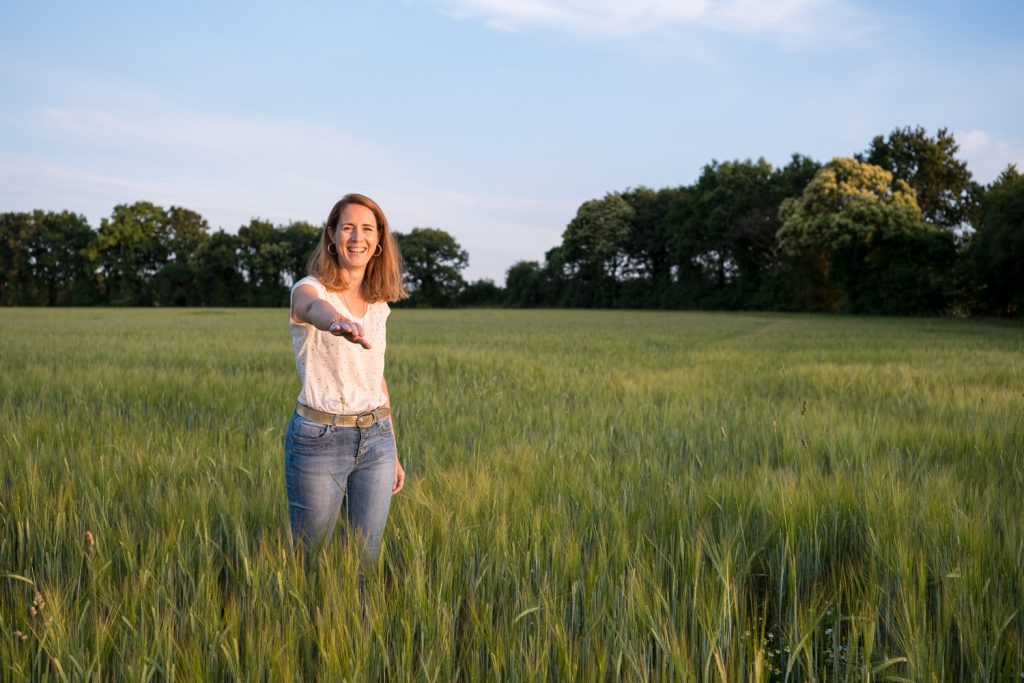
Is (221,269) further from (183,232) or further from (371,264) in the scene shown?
(371,264)

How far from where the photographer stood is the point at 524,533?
84.3 inches

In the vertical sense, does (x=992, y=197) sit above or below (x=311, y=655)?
above

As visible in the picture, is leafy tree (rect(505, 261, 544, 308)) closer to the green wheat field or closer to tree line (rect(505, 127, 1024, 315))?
tree line (rect(505, 127, 1024, 315))

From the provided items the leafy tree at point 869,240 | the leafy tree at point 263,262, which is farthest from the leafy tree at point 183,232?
the leafy tree at point 869,240

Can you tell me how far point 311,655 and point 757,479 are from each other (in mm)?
2090

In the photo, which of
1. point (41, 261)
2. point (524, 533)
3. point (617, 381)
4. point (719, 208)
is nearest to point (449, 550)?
point (524, 533)

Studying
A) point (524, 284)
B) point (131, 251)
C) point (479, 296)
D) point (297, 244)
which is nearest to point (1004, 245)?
point (524, 284)

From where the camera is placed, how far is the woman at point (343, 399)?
6.94ft

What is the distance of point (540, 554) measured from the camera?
2064 millimetres

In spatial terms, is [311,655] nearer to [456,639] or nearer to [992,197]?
[456,639]

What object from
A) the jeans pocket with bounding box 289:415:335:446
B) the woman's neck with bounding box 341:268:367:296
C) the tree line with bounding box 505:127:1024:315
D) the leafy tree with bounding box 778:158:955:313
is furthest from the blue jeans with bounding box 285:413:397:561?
the leafy tree with bounding box 778:158:955:313

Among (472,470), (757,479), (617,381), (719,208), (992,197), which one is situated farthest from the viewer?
(719,208)

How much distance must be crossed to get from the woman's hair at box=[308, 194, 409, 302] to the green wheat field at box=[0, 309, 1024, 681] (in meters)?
0.84

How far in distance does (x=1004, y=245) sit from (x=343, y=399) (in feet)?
95.3
